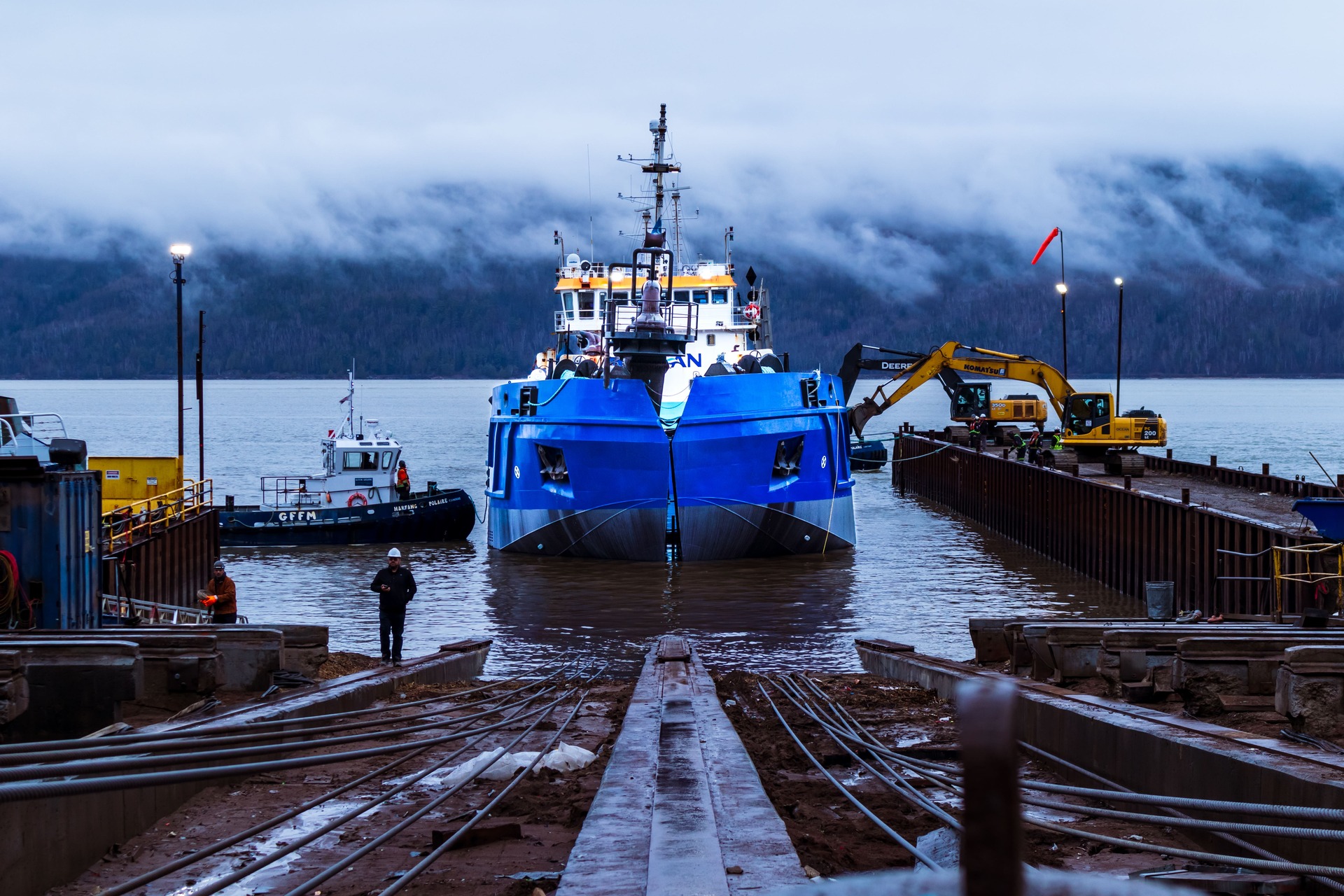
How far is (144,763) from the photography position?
5441 mm

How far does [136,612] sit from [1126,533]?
21.3 metres

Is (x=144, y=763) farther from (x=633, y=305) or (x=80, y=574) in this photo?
(x=633, y=305)

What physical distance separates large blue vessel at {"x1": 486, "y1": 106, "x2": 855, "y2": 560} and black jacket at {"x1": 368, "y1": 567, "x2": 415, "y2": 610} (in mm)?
13254

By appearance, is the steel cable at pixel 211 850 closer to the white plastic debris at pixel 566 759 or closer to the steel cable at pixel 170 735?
the steel cable at pixel 170 735

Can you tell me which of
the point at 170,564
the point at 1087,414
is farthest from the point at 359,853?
the point at 1087,414

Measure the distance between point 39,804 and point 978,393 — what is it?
219 feet

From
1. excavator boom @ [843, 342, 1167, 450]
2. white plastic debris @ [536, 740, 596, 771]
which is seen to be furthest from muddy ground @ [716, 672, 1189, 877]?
excavator boom @ [843, 342, 1167, 450]

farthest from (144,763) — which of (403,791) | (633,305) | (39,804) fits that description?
(633,305)

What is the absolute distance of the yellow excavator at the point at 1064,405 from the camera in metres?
46.6

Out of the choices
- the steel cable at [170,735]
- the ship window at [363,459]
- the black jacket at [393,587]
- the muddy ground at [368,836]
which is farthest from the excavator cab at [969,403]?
the muddy ground at [368,836]

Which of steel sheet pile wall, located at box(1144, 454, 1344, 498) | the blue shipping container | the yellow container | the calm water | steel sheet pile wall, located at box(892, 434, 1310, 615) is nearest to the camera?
the blue shipping container

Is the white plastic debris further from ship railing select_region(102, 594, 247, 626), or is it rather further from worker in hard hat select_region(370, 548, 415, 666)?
ship railing select_region(102, 594, 247, 626)

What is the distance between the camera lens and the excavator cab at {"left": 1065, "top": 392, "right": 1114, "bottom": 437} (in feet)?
161

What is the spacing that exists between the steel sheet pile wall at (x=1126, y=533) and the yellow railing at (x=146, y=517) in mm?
A: 17731
